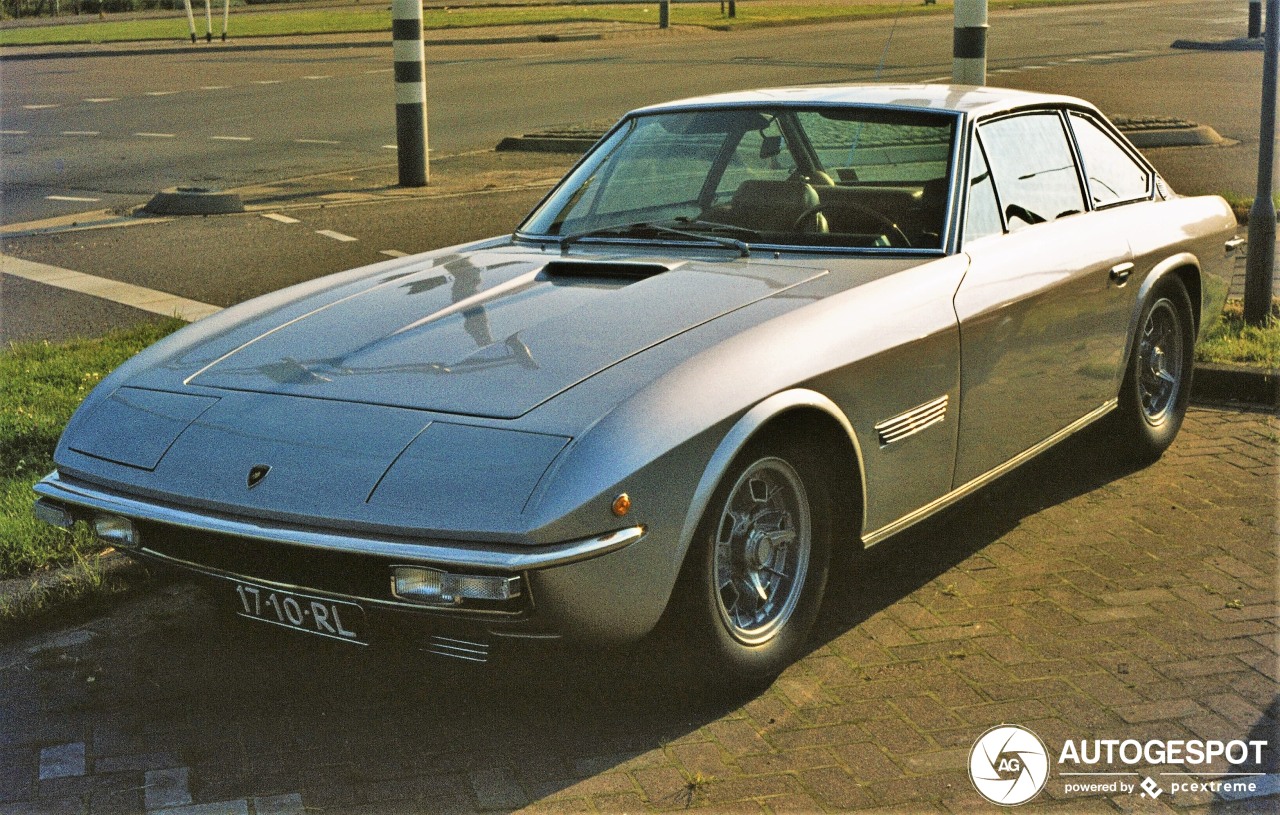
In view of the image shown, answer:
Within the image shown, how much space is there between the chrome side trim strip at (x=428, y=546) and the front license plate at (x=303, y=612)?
0.47 feet

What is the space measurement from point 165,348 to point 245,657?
2.93 feet

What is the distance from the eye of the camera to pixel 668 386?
3.50 meters

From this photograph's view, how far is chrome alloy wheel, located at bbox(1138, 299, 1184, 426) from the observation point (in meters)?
5.66

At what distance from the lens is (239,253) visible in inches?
397

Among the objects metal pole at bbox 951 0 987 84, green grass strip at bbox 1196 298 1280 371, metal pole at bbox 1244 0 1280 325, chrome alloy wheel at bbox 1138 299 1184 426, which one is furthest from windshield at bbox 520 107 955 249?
metal pole at bbox 951 0 987 84

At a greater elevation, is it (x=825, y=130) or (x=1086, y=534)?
(x=825, y=130)

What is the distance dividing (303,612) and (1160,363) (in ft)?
12.0

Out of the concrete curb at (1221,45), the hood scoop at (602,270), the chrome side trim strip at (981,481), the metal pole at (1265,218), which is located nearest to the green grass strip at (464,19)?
the concrete curb at (1221,45)

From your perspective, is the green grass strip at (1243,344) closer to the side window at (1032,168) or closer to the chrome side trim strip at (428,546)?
the side window at (1032,168)

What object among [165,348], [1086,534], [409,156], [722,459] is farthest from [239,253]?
[722,459]

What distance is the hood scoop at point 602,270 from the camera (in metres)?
4.41

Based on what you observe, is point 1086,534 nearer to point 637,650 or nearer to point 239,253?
point 637,650

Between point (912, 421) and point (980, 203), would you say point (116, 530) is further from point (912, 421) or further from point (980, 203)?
point (980, 203)

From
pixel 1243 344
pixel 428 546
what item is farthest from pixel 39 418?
pixel 1243 344
